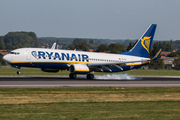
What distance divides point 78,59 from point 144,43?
45.6 feet

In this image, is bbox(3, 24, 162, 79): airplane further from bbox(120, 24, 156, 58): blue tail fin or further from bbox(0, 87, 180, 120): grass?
bbox(0, 87, 180, 120): grass

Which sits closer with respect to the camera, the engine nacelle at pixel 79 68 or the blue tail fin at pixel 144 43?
the engine nacelle at pixel 79 68

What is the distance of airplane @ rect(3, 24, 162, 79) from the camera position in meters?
41.5

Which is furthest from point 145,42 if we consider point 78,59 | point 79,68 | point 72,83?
point 72,83

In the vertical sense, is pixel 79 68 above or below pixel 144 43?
below

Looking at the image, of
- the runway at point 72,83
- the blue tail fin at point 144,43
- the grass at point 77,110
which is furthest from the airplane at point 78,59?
the grass at point 77,110

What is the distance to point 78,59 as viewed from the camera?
4475 centimetres

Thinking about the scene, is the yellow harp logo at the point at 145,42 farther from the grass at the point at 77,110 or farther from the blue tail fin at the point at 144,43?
the grass at the point at 77,110

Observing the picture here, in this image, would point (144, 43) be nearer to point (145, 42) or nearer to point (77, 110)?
point (145, 42)

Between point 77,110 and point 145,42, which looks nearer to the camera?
point 77,110

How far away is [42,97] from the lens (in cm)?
2162

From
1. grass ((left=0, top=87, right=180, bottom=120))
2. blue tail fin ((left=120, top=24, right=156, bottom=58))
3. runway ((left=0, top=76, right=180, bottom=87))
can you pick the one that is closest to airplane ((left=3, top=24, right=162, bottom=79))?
blue tail fin ((left=120, top=24, right=156, bottom=58))

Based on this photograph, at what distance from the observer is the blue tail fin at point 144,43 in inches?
2021

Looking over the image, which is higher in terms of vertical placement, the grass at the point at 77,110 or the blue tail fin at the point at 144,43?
the blue tail fin at the point at 144,43
